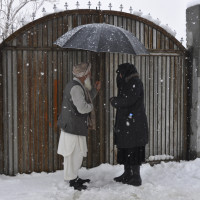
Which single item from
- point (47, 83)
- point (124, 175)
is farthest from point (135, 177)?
point (47, 83)

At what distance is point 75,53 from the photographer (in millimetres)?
5117

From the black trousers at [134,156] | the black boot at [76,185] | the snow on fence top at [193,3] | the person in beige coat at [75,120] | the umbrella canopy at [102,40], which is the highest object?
the snow on fence top at [193,3]

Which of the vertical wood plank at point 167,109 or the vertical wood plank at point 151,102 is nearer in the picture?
the vertical wood plank at point 151,102

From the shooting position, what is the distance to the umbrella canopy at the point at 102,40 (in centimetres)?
391

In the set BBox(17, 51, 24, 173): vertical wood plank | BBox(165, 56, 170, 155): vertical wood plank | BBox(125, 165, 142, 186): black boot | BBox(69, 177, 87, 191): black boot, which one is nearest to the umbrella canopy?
BBox(17, 51, 24, 173): vertical wood plank

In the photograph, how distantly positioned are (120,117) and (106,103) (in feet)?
2.48

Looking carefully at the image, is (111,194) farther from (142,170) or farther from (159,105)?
(159,105)

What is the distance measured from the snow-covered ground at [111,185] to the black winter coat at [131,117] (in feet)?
2.22

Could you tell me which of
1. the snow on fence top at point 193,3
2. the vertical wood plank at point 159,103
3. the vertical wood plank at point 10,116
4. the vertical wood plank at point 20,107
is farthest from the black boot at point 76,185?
the snow on fence top at point 193,3

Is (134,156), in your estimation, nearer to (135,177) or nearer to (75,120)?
(135,177)

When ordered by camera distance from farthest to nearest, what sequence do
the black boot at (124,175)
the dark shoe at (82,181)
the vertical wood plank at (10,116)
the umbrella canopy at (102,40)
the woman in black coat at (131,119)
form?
the vertical wood plank at (10,116) < the black boot at (124,175) < the dark shoe at (82,181) < the woman in black coat at (131,119) < the umbrella canopy at (102,40)

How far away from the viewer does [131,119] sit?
179 inches

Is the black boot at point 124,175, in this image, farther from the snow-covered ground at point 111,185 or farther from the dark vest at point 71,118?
the dark vest at point 71,118

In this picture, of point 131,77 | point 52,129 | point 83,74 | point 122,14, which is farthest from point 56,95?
point 122,14
